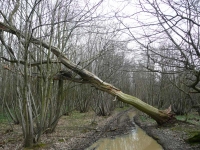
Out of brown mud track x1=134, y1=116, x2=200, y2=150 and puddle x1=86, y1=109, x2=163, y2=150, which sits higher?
brown mud track x1=134, y1=116, x2=200, y2=150

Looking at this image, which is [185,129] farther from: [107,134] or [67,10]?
[67,10]

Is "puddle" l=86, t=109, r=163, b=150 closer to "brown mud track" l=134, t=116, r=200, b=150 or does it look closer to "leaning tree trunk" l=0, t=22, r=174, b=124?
"brown mud track" l=134, t=116, r=200, b=150

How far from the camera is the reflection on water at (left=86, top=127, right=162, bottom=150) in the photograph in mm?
8814

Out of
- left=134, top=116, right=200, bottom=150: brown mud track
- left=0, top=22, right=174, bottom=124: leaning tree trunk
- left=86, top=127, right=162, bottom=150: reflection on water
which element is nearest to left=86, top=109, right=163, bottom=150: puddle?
left=86, top=127, right=162, bottom=150: reflection on water

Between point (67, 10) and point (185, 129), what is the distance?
792 centimetres

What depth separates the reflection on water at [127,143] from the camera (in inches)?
347

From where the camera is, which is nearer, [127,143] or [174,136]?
[174,136]

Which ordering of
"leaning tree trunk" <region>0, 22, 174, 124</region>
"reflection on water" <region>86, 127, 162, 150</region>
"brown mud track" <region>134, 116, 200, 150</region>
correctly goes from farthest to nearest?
"reflection on water" <region>86, 127, 162, 150</region>
"leaning tree trunk" <region>0, 22, 174, 124</region>
"brown mud track" <region>134, 116, 200, 150</region>

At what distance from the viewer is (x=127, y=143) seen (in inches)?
384

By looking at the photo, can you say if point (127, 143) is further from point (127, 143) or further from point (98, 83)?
point (98, 83)

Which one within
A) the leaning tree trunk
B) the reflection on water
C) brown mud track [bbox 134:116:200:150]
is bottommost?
the reflection on water

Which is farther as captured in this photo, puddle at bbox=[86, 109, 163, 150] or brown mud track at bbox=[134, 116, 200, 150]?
puddle at bbox=[86, 109, 163, 150]

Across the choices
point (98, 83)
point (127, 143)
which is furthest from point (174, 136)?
point (98, 83)

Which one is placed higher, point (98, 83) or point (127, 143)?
point (98, 83)
